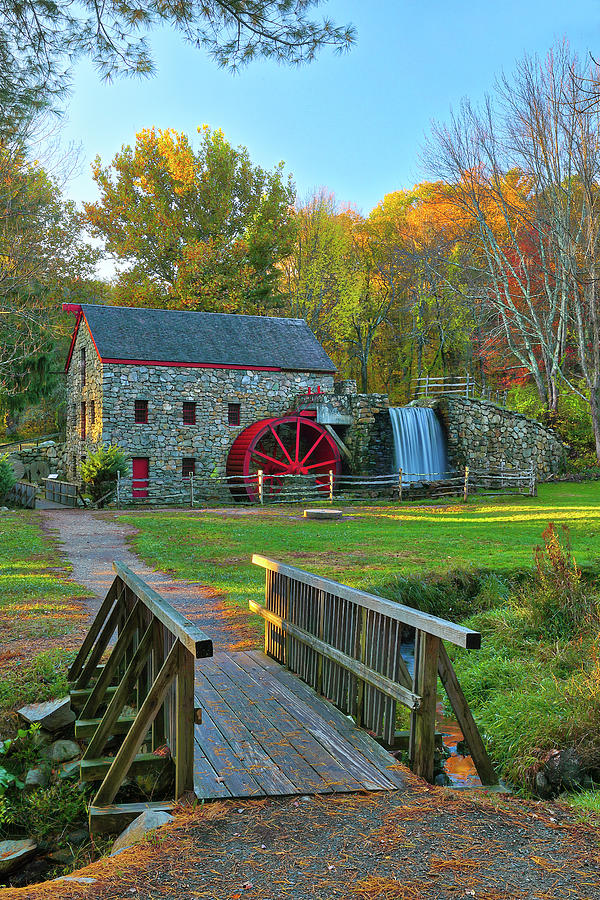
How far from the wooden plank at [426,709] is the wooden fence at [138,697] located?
1149 mm

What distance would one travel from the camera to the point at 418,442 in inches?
952

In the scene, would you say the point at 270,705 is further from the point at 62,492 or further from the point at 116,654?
the point at 62,492

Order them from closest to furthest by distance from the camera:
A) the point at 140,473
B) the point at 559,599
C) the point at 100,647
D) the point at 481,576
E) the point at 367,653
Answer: the point at 367,653 → the point at 100,647 → the point at 559,599 → the point at 481,576 → the point at 140,473

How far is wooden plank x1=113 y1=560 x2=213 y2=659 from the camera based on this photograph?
3.12 m

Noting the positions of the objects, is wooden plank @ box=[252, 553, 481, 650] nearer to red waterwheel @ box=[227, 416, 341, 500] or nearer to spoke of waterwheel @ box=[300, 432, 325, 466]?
red waterwheel @ box=[227, 416, 341, 500]

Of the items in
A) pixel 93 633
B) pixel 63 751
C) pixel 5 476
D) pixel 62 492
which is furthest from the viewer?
pixel 62 492

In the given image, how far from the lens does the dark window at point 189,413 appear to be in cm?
2319

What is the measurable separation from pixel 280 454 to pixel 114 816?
22735 millimetres

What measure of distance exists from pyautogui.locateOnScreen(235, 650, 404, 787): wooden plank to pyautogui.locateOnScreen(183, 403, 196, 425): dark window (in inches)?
693

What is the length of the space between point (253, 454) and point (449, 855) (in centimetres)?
2017

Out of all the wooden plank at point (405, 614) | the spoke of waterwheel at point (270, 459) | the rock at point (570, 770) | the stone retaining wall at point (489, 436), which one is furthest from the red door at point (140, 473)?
the rock at point (570, 770)

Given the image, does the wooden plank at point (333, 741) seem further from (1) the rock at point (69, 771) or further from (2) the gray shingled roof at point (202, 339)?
(2) the gray shingled roof at point (202, 339)

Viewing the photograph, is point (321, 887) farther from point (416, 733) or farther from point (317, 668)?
point (317, 668)

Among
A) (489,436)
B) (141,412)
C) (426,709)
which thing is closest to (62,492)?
(141,412)
